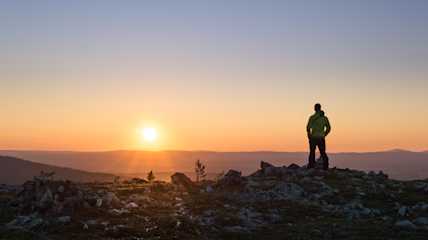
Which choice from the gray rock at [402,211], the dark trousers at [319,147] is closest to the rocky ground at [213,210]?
the gray rock at [402,211]

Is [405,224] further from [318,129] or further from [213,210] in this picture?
[318,129]

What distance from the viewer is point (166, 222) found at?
21906 millimetres

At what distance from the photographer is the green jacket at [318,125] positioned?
36.4 metres

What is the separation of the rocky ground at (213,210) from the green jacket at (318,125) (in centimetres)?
405

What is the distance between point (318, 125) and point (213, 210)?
13.2 meters

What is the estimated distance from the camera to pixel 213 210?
24.8 meters

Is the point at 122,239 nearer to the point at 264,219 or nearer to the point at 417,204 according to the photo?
the point at 264,219

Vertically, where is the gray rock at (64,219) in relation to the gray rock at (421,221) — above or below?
below

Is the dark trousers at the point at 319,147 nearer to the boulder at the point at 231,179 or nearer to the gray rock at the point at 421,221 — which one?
the boulder at the point at 231,179

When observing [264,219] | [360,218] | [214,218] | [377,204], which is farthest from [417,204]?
[214,218]

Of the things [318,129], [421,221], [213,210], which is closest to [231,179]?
[213,210]

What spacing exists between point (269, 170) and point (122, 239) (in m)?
17.7

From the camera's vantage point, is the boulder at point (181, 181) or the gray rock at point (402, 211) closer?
the gray rock at point (402, 211)

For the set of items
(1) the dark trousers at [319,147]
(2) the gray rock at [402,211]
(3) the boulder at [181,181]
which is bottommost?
(2) the gray rock at [402,211]
